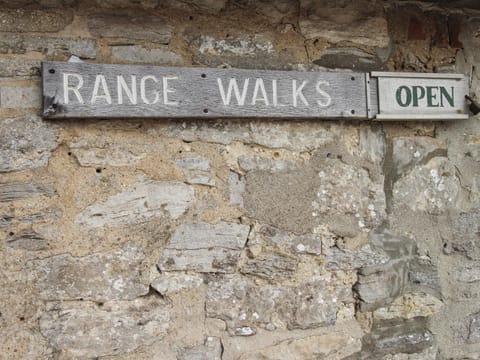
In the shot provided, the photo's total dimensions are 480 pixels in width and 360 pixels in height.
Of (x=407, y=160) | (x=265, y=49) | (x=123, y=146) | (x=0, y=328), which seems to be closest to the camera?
(x=0, y=328)

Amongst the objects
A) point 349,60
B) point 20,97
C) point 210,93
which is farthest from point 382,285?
point 20,97

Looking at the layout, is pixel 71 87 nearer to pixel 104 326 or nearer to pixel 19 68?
pixel 19 68

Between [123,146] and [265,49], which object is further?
[265,49]

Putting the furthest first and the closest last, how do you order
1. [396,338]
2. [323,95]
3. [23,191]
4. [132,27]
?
1. [396,338]
2. [323,95]
3. [132,27]
4. [23,191]

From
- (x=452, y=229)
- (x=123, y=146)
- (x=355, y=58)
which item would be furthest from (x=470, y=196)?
(x=123, y=146)

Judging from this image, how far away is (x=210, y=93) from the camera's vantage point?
1750mm

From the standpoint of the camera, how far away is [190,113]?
68.1 inches

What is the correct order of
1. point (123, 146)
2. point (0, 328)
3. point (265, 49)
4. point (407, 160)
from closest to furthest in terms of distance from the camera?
point (0, 328), point (123, 146), point (265, 49), point (407, 160)

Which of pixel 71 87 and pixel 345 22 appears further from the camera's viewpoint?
pixel 345 22

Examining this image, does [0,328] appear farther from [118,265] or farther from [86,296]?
[118,265]

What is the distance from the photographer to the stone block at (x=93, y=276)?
5.41 feet

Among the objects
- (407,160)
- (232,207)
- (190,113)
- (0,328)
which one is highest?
(190,113)

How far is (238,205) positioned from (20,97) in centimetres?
77

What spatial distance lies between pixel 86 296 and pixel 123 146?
19.0 inches
